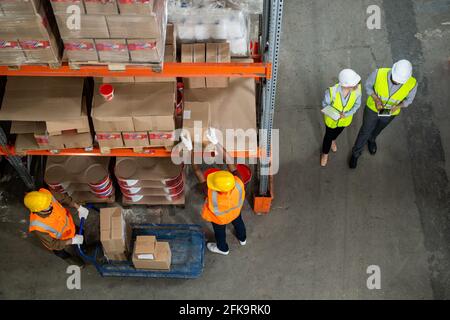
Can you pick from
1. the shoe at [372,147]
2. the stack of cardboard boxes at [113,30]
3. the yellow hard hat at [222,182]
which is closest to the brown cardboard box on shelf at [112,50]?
the stack of cardboard boxes at [113,30]

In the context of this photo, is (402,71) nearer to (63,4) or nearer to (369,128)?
(369,128)

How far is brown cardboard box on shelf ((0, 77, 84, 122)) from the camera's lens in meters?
6.12

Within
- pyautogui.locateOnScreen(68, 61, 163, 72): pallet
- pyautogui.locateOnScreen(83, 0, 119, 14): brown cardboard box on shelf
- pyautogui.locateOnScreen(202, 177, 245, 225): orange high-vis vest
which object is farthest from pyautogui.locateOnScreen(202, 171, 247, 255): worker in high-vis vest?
pyautogui.locateOnScreen(83, 0, 119, 14): brown cardboard box on shelf

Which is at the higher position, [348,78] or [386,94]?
[348,78]

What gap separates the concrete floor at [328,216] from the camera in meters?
7.08

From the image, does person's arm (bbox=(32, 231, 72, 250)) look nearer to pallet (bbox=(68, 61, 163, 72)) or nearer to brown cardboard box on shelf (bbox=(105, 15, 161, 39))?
pallet (bbox=(68, 61, 163, 72))

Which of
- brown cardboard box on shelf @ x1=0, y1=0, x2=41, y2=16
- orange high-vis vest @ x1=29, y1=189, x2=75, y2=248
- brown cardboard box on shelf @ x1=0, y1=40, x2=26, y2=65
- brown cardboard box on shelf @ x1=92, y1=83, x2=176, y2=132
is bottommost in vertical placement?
orange high-vis vest @ x1=29, y1=189, x2=75, y2=248

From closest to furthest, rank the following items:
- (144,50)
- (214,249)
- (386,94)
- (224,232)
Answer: (144,50) → (224,232) → (386,94) → (214,249)

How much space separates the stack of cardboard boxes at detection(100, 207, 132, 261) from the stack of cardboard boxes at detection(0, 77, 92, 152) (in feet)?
3.10

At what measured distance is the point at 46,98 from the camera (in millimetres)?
6191

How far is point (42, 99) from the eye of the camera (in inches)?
244

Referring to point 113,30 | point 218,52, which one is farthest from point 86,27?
point 218,52

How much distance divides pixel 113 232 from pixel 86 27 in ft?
8.52
